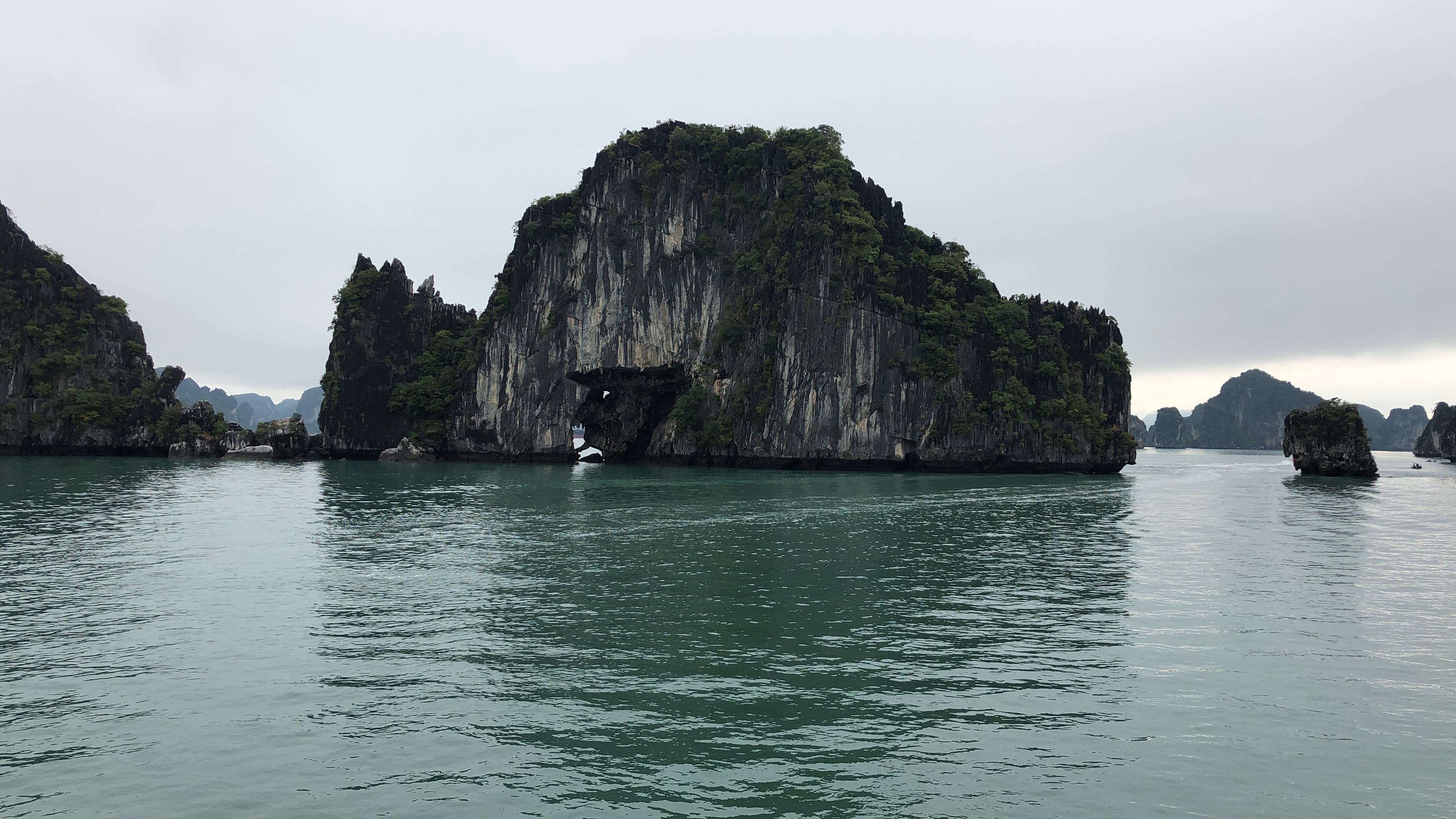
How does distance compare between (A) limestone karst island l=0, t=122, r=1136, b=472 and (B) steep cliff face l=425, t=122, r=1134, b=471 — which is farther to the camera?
(A) limestone karst island l=0, t=122, r=1136, b=472

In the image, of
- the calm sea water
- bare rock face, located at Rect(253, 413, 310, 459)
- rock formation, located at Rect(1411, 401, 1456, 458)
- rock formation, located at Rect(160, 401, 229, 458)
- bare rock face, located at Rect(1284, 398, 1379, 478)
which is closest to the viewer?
the calm sea water

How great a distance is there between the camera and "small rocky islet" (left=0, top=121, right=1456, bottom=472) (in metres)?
80.8

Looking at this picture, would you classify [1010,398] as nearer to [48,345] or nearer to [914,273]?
[914,273]

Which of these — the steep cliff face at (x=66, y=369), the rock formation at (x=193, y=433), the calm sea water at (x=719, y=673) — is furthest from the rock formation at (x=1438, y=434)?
the steep cliff face at (x=66, y=369)

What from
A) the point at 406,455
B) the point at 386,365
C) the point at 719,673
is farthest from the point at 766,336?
the point at 719,673

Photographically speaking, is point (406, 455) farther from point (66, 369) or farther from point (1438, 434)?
point (1438, 434)

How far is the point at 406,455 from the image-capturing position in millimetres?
97250

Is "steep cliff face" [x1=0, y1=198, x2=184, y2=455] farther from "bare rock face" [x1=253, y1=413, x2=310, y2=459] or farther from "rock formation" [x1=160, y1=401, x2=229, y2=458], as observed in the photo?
"bare rock face" [x1=253, y1=413, x2=310, y2=459]

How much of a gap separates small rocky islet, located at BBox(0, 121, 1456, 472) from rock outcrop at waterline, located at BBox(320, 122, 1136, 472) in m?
0.25

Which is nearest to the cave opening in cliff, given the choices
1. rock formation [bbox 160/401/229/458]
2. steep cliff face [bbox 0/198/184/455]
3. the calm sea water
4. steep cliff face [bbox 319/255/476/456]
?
steep cliff face [bbox 319/255/476/456]

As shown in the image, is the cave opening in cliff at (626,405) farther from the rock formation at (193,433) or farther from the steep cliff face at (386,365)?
the rock formation at (193,433)

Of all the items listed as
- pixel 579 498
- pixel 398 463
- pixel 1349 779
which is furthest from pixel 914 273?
pixel 1349 779

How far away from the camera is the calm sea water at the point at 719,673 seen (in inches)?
387

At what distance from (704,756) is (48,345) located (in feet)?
390
